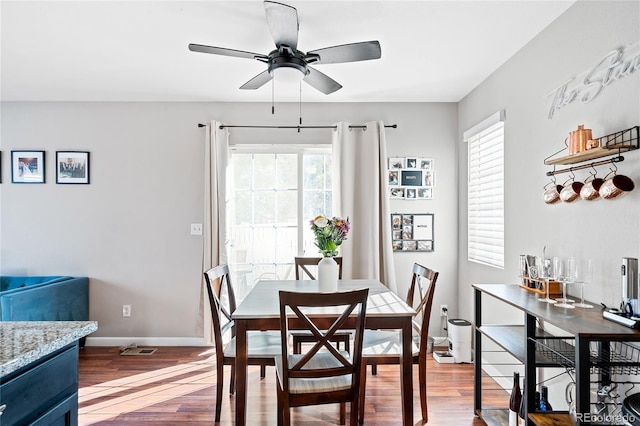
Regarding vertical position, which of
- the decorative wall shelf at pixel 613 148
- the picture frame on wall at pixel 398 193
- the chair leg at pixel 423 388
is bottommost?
the chair leg at pixel 423 388

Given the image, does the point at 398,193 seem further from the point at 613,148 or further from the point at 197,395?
the point at 197,395

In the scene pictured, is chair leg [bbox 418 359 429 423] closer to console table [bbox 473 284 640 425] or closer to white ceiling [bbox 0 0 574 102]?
console table [bbox 473 284 640 425]

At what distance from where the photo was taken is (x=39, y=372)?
44.1 inches

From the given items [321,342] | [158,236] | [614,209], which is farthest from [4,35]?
[614,209]

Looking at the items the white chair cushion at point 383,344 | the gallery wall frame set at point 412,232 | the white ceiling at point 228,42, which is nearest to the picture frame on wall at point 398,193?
the gallery wall frame set at point 412,232

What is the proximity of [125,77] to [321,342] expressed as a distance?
9.28 ft

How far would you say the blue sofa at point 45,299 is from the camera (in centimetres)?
304

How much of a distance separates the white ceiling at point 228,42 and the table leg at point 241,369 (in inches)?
71.9

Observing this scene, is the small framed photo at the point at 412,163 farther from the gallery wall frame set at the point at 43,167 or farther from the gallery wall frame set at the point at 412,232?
the gallery wall frame set at the point at 43,167

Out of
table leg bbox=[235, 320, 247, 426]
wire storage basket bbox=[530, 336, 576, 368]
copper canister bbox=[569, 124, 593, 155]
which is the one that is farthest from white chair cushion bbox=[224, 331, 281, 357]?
copper canister bbox=[569, 124, 593, 155]

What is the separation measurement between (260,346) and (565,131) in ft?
7.47

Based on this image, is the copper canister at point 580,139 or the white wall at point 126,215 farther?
the white wall at point 126,215

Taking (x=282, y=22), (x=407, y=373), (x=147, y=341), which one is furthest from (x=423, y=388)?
(x=147, y=341)

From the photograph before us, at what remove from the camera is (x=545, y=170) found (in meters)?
2.47
